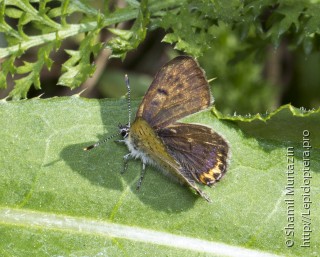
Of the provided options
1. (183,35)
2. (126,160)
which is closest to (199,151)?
(126,160)

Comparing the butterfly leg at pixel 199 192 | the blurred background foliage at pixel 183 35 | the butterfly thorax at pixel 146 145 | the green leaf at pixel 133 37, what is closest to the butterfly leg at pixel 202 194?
the butterfly leg at pixel 199 192

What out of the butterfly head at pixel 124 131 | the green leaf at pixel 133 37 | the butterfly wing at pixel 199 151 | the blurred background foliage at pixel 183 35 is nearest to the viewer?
the butterfly wing at pixel 199 151

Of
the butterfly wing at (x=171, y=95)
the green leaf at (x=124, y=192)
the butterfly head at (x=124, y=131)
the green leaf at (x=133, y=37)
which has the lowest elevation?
the green leaf at (x=124, y=192)

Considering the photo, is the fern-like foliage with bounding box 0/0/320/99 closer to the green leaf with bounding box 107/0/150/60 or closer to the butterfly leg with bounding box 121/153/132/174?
the green leaf with bounding box 107/0/150/60

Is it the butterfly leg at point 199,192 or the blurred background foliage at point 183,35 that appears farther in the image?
the blurred background foliage at point 183,35

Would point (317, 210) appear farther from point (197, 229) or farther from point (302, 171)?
point (197, 229)

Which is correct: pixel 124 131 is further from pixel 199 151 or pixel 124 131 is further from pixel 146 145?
pixel 199 151

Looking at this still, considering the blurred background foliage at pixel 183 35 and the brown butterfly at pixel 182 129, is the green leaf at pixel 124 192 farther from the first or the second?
the blurred background foliage at pixel 183 35
